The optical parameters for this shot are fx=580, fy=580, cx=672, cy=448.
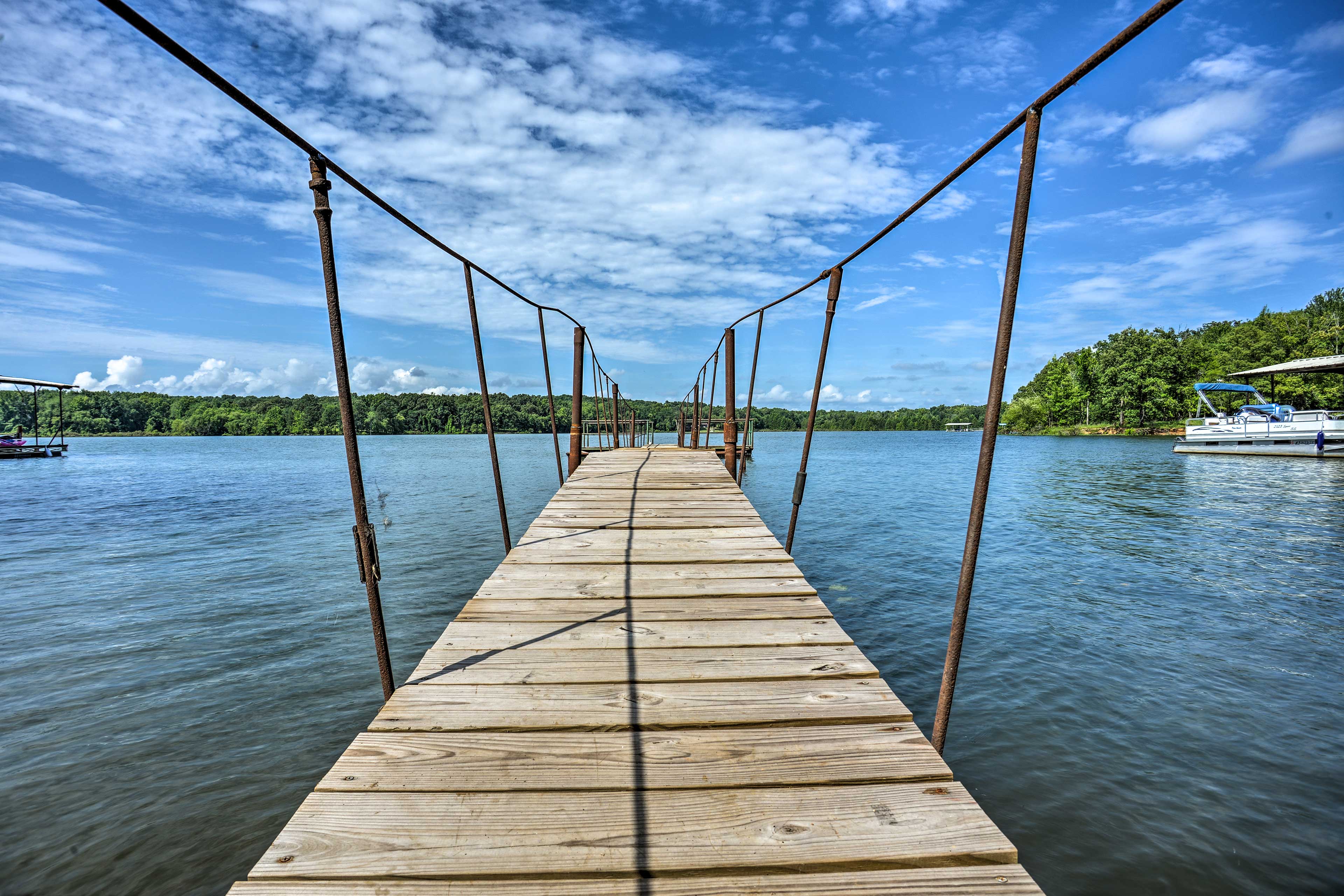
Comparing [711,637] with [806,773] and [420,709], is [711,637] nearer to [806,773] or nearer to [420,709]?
[806,773]

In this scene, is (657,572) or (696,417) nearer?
(657,572)

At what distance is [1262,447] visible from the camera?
2742cm

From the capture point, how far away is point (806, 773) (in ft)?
5.48

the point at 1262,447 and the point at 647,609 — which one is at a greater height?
the point at 647,609

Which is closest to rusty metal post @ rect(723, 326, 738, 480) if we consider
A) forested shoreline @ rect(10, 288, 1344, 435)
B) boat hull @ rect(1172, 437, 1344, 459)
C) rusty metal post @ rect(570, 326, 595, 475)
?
rusty metal post @ rect(570, 326, 595, 475)

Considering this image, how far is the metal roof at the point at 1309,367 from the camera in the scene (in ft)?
75.4

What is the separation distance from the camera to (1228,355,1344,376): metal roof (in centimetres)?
2298

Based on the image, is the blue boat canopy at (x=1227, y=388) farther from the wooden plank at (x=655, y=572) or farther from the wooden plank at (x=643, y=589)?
the wooden plank at (x=643, y=589)

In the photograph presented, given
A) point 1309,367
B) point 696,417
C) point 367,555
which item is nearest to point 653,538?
point 367,555

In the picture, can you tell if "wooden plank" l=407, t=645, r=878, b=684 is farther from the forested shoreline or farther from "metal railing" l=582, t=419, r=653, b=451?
the forested shoreline

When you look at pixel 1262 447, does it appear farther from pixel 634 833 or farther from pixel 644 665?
pixel 634 833

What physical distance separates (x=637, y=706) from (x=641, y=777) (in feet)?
1.20

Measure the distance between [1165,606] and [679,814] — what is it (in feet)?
26.6

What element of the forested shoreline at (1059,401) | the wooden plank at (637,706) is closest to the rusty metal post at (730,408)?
the wooden plank at (637,706)
